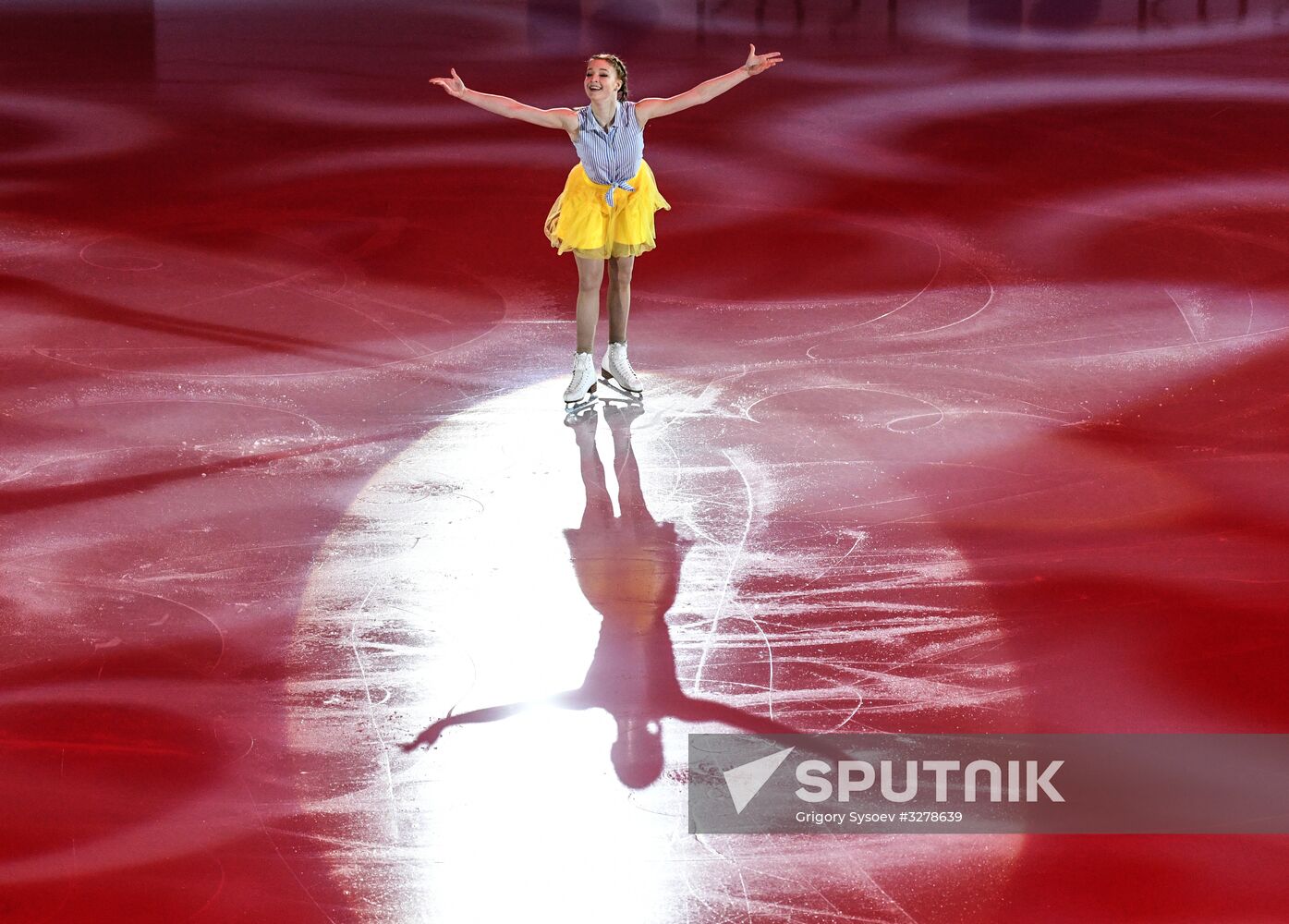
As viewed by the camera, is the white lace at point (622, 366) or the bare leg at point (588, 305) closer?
the bare leg at point (588, 305)

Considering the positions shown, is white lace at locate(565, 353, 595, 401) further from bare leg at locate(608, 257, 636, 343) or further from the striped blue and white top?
the striped blue and white top

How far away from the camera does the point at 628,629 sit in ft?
14.8

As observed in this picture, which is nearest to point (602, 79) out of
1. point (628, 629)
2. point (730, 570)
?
point (730, 570)

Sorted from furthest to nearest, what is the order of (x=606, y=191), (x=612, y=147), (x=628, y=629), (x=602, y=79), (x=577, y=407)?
(x=577, y=407)
(x=606, y=191)
(x=612, y=147)
(x=602, y=79)
(x=628, y=629)

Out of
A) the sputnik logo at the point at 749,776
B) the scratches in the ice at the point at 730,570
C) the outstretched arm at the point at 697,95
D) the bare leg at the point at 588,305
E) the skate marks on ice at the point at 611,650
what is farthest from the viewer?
the bare leg at the point at 588,305

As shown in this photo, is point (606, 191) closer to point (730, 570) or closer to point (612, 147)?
point (612, 147)

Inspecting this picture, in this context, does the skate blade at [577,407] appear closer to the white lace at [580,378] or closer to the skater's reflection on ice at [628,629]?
the white lace at [580,378]

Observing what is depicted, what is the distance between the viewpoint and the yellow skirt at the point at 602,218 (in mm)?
5809

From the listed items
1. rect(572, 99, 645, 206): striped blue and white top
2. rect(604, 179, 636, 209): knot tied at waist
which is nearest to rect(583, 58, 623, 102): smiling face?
rect(572, 99, 645, 206): striped blue and white top

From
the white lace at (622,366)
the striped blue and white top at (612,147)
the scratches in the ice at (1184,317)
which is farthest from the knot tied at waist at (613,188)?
the scratches in the ice at (1184,317)

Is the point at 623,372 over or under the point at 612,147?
under

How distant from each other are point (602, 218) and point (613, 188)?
0.43 feet

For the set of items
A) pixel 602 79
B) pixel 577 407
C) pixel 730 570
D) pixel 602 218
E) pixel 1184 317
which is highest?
pixel 602 79

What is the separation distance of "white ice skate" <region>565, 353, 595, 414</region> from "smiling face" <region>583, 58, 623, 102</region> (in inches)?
42.7
